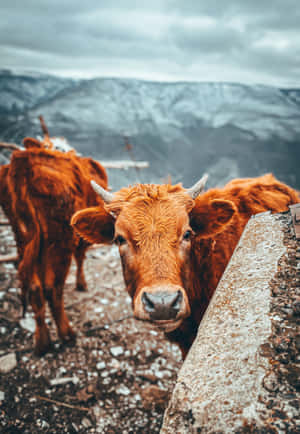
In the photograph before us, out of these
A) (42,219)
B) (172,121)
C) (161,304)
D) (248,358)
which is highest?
(248,358)

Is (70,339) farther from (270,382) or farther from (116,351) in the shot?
(270,382)

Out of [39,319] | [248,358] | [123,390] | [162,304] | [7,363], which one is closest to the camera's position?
[248,358]

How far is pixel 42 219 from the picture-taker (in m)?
3.52

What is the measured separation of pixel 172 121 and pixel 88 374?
53.8ft

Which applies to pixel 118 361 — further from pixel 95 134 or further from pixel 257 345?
pixel 95 134

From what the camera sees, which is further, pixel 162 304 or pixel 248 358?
pixel 162 304

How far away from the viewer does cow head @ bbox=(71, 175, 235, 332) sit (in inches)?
74.5

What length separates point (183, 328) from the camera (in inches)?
105

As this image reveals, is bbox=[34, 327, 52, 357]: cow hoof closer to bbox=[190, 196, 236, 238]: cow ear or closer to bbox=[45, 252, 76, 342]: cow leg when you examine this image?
bbox=[45, 252, 76, 342]: cow leg

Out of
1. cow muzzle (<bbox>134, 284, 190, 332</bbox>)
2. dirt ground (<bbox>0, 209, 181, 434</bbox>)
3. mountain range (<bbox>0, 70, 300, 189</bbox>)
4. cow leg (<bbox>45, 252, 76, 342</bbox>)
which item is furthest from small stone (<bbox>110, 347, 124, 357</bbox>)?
mountain range (<bbox>0, 70, 300, 189</bbox>)

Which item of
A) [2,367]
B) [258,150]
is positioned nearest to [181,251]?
[2,367]

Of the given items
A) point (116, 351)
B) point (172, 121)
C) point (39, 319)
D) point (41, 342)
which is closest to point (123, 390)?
point (116, 351)

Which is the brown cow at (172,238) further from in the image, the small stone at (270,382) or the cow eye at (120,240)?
the small stone at (270,382)

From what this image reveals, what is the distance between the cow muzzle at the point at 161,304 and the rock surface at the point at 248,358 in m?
0.21
